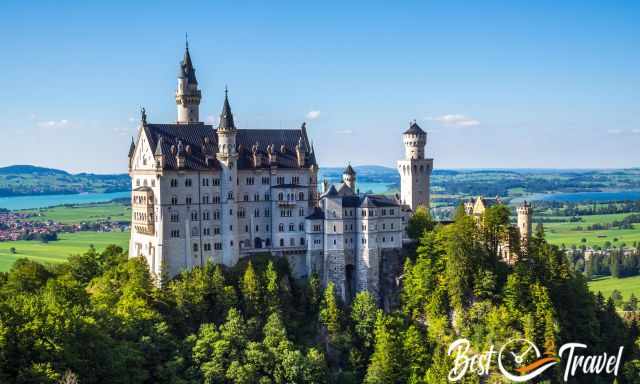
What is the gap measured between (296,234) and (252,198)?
24.9 ft

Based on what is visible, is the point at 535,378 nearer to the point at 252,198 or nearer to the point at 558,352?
the point at 558,352

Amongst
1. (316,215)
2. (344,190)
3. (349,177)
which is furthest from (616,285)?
(316,215)

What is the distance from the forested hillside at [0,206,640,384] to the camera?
89.5m

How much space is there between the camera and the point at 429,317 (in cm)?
10300

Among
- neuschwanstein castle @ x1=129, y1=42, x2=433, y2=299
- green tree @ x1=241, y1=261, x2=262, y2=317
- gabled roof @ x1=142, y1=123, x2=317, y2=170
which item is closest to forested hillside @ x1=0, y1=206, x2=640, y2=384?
green tree @ x1=241, y1=261, x2=262, y2=317

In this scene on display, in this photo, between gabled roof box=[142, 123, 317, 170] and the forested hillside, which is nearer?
the forested hillside

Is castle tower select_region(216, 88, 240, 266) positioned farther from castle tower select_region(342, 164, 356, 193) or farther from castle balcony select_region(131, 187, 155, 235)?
castle tower select_region(342, 164, 356, 193)

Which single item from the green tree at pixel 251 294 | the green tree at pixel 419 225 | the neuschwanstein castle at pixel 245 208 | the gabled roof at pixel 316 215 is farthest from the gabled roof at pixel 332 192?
the green tree at pixel 251 294

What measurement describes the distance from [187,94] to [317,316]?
1418 inches

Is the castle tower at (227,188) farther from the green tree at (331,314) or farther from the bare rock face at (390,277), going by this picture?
the bare rock face at (390,277)

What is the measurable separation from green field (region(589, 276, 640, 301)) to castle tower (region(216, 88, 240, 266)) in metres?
97.0

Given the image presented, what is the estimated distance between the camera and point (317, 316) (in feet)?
338

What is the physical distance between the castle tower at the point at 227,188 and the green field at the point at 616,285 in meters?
97.0

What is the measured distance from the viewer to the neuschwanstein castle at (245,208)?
102 m
